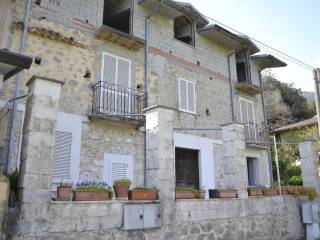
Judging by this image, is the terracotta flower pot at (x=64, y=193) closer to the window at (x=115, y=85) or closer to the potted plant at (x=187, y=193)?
the potted plant at (x=187, y=193)

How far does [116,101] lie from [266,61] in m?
10.4

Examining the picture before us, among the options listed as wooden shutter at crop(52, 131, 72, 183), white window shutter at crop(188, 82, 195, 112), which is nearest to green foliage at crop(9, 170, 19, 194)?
wooden shutter at crop(52, 131, 72, 183)

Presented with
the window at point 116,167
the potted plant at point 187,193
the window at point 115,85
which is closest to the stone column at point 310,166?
A: the potted plant at point 187,193

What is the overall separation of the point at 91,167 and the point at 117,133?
1.49 m

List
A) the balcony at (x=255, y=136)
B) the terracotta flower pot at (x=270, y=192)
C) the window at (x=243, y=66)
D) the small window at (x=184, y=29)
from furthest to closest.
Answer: the window at (x=243, y=66) → the balcony at (x=255, y=136) → the small window at (x=184, y=29) → the terracotta flower pot at (x=270, y=192)

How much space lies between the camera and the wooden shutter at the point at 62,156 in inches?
337

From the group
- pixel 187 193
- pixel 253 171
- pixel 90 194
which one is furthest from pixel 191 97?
pixel 90 194

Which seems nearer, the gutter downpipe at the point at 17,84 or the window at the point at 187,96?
the gutter downpipe at the point at 17,84

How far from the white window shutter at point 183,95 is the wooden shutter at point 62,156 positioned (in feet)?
16.7

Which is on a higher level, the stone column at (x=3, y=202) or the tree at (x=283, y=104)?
the tree at (x=283, y=104)

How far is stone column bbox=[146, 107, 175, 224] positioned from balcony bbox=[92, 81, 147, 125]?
9.25 ft

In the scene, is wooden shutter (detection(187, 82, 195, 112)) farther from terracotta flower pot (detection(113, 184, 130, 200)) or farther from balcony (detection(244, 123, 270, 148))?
terracotta flower pot (detection(113, 184, 130, 200))

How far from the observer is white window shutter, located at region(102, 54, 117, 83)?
10.4 meters

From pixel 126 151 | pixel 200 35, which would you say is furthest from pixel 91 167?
pixel 200 35
